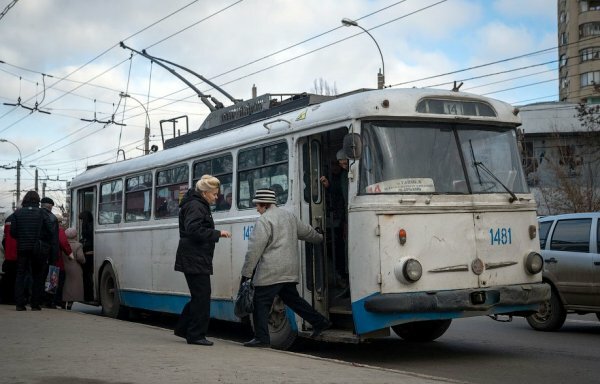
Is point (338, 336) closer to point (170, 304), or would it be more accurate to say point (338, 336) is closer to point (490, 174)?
point (490, 174)

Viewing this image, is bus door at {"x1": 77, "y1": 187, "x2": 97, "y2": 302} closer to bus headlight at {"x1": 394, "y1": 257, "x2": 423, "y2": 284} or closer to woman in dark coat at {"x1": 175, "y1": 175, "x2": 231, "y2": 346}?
woman in dark coat at {"x1": 175, "y1": 175, "x2": 231, "y2": 346}

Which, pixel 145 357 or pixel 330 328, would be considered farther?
pixel 330 328

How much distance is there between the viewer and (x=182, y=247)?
9164mm

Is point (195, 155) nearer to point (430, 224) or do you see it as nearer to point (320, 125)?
point (320, 125)

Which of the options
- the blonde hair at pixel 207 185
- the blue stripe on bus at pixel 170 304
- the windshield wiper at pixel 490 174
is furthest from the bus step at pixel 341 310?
the windshield wiper at pixel 490 174

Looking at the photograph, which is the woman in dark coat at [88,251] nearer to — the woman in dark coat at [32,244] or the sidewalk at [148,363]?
the woman in dark coat at [32,244]

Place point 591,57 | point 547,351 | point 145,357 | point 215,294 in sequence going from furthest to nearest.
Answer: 1. point 591,57
2. point 215,294
3. point 547,351
4. point 145,357

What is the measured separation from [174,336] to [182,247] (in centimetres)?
164

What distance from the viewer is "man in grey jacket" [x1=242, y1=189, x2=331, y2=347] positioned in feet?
29.8

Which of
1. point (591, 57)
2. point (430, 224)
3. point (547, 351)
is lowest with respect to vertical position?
point (547, 351)

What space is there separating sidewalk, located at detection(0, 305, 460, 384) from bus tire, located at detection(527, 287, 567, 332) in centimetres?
517

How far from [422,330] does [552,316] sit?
8.42 ft

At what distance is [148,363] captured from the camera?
741cm

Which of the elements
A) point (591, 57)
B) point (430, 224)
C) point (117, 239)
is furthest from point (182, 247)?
point (591, 57)
